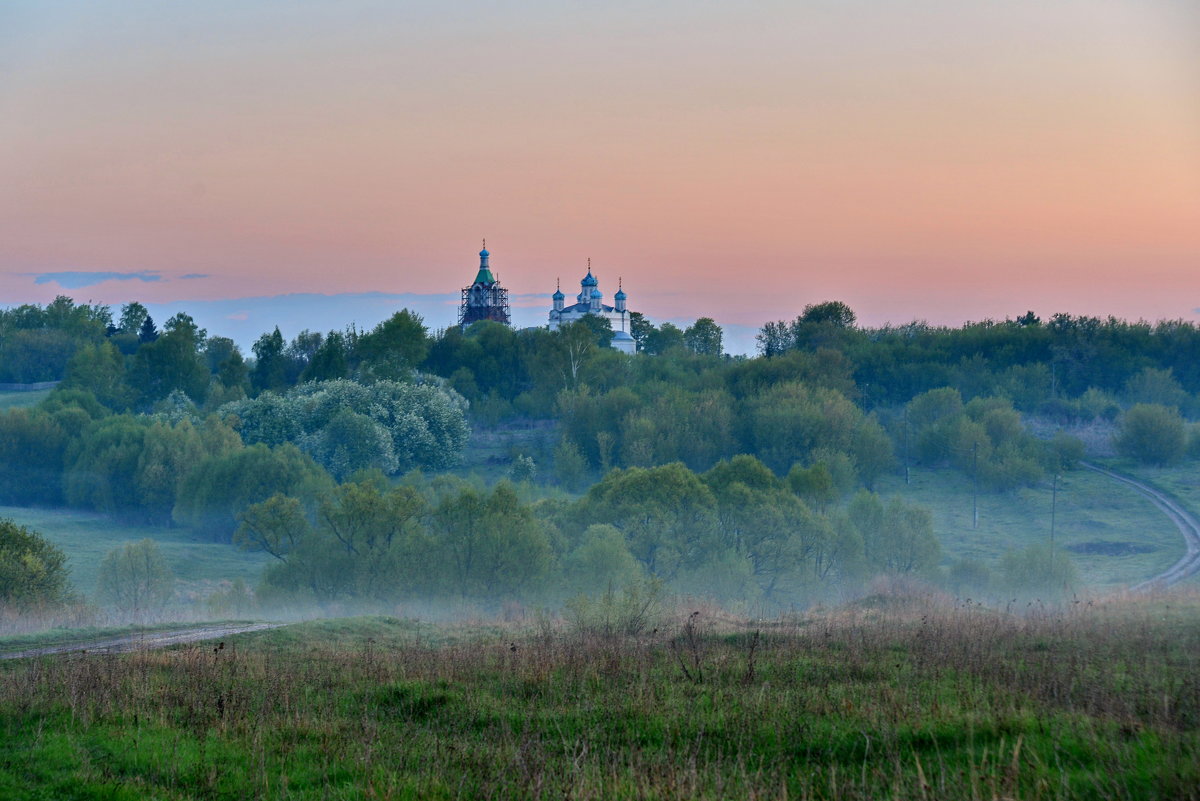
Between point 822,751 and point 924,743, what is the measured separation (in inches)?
38.0

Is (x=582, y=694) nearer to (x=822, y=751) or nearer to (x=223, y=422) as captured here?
(x=822, y=751)

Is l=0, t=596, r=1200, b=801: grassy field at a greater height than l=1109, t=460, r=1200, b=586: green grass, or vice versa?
l=0, t=596, r=1200, b=801: grassy field

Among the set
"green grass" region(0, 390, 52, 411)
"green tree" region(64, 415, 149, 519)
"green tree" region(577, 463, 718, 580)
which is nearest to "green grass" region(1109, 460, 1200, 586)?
"green tree" region(577, 463, 718, 580)

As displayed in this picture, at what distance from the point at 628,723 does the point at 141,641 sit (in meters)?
14.0

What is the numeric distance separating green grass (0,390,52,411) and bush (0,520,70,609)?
Result: 78.9m

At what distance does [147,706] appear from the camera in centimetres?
1265

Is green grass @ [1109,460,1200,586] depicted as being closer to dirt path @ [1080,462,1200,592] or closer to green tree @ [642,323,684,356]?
dirt path @ [1080,462,1200,592]

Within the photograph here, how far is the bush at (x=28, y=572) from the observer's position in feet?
135

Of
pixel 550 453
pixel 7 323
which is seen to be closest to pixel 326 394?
pixel 550 453

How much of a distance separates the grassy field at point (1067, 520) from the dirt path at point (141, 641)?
4631 centimetres

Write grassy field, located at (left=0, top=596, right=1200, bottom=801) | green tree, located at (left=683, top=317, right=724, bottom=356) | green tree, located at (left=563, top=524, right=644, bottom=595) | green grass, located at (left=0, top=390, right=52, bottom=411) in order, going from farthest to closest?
green tree, located at (left=683, top=317, right=724, bottom=356)
green grass, located at (left=0, top=390, right=52, bottom=411)
green tree, located at (left=563, top=524, right=644, bottom=595)
grassy field, located at (left=0, top=596, right=1200, bottom=801)

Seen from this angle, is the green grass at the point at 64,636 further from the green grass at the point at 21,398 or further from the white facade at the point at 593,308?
the white facade at the point at 593,308

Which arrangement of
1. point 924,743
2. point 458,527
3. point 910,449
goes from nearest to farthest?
point 924,743 → point 458,527 → point 910,449

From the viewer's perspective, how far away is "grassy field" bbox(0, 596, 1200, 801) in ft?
28.8
